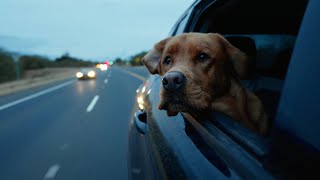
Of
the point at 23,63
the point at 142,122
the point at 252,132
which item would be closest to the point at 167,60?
the point at 142,122

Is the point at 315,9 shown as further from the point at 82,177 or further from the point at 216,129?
the point at 82,177

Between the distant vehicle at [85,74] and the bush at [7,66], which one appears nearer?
the distant vehicle at [85,74]

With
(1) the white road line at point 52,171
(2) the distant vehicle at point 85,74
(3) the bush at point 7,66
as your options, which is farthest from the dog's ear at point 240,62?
(3) the bush at point 7,66

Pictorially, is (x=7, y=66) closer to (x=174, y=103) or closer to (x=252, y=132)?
(x=174, y=103)

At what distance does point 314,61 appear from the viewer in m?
1.22

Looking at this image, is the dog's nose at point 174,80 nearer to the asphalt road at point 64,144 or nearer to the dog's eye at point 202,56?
the dog's eye at point 202,56

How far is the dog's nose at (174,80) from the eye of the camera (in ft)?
7.34

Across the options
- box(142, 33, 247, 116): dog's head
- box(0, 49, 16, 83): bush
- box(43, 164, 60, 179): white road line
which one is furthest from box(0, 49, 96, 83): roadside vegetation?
box(142, 33, 247, 116): dog's head

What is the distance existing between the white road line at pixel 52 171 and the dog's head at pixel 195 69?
291 centimetres

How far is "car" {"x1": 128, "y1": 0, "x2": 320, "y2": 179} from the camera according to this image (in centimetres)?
121

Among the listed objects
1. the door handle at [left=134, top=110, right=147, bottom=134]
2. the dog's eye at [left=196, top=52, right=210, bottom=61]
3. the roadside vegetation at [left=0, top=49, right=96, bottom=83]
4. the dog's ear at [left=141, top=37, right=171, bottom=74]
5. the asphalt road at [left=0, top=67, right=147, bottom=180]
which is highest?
the dog's eye at [left=196, top=52, right=210, bottom=61]

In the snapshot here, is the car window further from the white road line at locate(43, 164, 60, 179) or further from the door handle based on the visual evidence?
the white road line at locate(43, 164, 60, 179)

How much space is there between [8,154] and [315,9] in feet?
20.7

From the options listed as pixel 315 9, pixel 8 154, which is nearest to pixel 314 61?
pixel 315 9
